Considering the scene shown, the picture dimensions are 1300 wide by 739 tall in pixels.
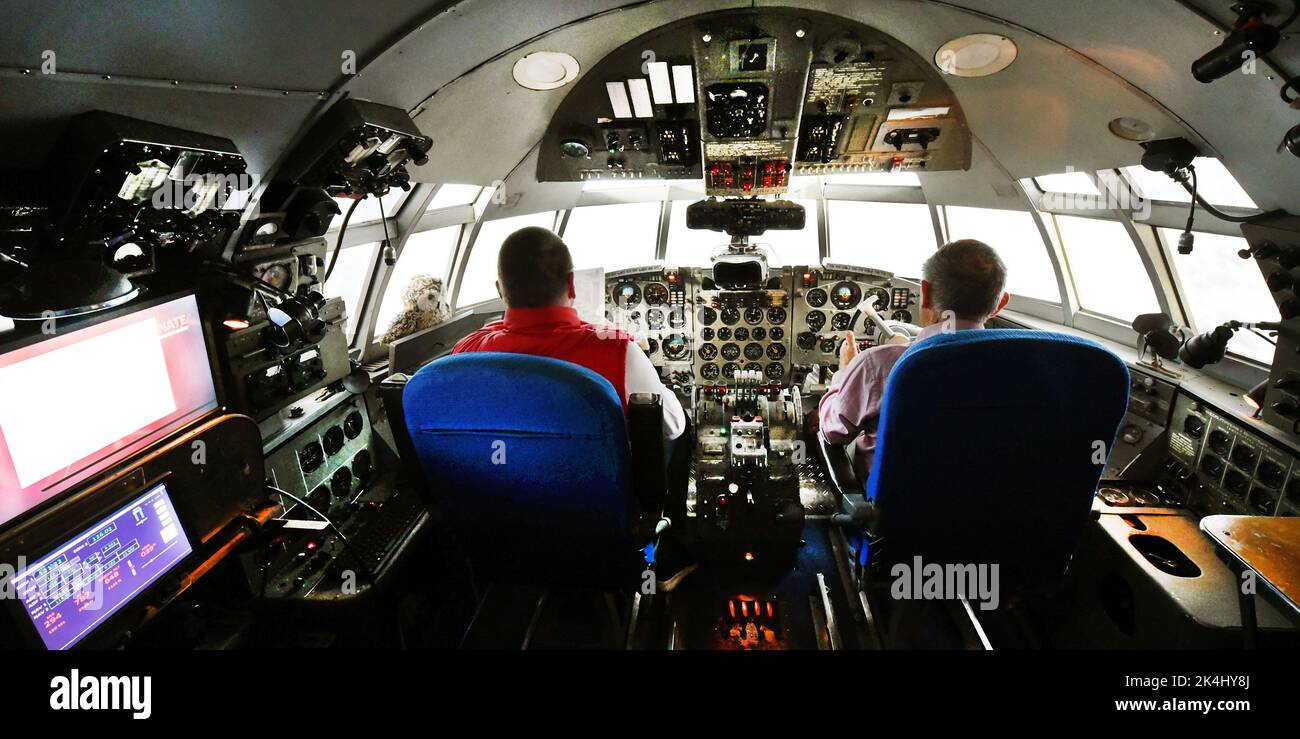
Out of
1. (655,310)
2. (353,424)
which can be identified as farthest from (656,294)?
(353,424)

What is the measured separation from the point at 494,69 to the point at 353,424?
181 centimetres

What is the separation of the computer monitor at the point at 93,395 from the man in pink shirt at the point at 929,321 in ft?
7.51

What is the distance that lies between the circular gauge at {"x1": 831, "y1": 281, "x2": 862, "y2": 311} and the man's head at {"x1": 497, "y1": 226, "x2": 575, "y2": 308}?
9.33 feet

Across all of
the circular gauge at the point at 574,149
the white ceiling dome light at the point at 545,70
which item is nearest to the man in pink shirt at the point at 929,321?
the white ceiling dome light at the point at 545,70

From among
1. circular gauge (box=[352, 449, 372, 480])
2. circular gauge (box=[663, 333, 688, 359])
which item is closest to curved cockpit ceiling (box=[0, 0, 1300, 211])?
circular gauge (box=[352, 449, 372, 480])

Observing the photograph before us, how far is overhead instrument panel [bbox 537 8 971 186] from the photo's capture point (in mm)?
2115

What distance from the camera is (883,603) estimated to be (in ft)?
7.27

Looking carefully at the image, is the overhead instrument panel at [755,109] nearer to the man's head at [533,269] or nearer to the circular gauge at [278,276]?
the man's head at [533,269]

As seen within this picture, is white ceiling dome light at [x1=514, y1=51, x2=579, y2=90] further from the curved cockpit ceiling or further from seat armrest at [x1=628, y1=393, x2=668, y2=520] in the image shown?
seat armrest at [x1=628, y1=393, x2=668, y2=520]

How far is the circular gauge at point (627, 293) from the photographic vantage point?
156 inches

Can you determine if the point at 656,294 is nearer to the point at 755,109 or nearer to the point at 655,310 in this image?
the point at 655,310

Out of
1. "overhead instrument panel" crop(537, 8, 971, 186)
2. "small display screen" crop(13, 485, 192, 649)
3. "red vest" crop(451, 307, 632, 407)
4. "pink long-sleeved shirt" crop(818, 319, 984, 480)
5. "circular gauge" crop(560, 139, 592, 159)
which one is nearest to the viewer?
"small display screen" crop(13, 485, 192, 649)
